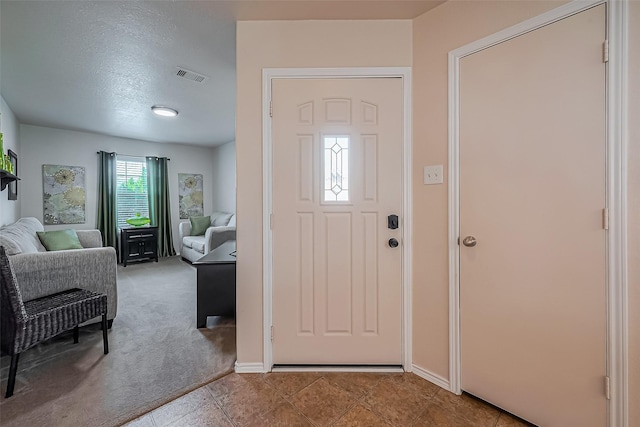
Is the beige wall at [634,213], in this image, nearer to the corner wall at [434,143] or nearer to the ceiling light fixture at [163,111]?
the corner wall at [434,143]

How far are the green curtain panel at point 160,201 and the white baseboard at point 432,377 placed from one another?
529 cm

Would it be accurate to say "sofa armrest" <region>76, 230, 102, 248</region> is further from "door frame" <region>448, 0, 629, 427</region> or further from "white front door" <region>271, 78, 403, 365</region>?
"door frame" <region>448, 0, 629, 427</region>

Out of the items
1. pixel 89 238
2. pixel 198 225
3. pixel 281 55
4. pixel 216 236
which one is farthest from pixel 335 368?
pixel 198 225

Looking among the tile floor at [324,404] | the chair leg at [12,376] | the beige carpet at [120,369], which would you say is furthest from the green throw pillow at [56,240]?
the tile floor at [324,404]

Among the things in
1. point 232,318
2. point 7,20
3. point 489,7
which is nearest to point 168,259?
point 232,318

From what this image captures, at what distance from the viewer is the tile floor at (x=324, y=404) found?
1.31 metres

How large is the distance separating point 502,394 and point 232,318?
7.30ft

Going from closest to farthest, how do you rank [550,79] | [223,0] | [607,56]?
[607,56] < [550,79] < [223,0]

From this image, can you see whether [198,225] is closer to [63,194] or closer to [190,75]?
[63,194]

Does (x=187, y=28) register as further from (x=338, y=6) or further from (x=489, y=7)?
(x=489, y=7)

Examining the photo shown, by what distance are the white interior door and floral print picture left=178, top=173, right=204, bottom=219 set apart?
564 centimetres

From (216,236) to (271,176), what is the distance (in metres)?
2.85

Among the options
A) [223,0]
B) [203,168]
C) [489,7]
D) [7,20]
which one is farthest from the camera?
[203,168]

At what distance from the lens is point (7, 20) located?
171 cm
